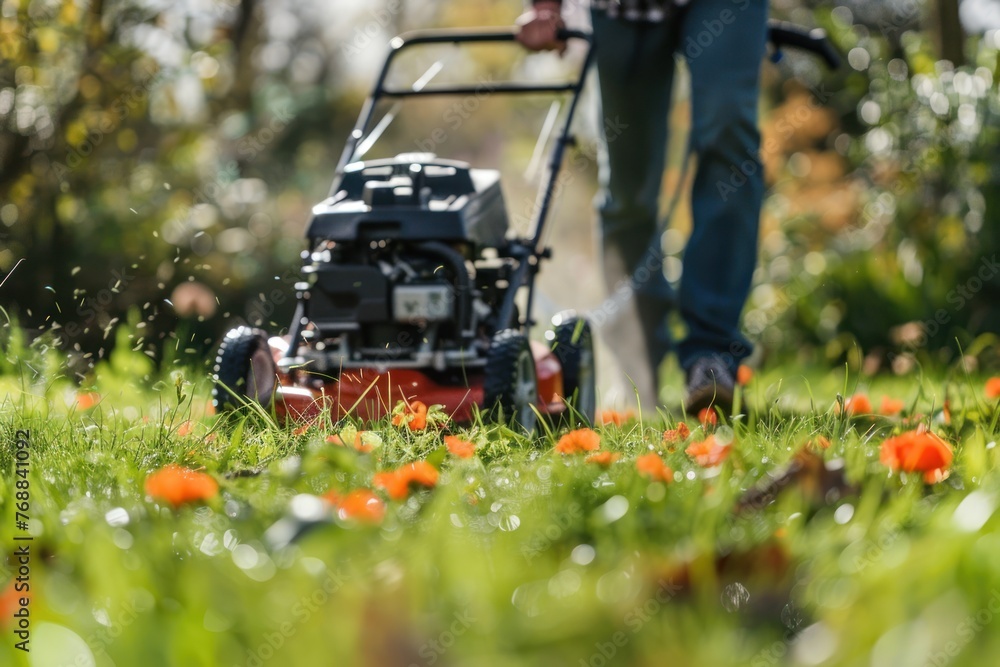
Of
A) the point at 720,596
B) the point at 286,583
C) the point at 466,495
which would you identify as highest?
the point at 286,583

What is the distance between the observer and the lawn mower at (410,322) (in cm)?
249

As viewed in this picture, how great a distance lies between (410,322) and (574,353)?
454 mm

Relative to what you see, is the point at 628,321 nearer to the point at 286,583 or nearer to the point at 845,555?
the point at 845,555

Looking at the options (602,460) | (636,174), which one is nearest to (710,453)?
(602,460)

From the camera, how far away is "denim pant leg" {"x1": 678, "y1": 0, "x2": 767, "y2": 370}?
289 cm

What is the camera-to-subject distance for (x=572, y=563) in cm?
111

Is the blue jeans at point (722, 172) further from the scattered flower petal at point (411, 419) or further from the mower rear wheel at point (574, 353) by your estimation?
the scattered flower petal at point (411, 419)

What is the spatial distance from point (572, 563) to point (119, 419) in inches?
45.1

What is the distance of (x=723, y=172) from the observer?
292 centimetres

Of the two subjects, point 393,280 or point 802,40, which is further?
point 802,40

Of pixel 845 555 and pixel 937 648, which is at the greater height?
pixel 937 648

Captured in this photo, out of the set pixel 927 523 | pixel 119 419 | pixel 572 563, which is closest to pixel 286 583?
pixel 572 563
